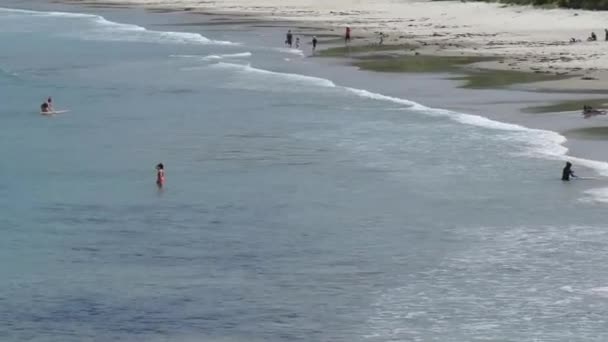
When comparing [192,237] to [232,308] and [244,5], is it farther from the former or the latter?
[244,5]

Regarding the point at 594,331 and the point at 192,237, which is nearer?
the point at 594,331

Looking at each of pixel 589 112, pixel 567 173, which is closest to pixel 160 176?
pixel 567 173

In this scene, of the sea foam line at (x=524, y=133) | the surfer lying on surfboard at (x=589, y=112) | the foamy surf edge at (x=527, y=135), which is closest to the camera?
the foamy surf edge at (x=527, y=135)

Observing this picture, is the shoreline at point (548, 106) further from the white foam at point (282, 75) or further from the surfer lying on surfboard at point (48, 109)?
the surfer lying on surfboard at point (48, 109)

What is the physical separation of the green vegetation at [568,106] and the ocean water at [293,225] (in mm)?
2681

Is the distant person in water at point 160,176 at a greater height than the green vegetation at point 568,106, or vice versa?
the green vegetation at point 568,106

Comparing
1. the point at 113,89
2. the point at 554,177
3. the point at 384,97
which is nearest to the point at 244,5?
the point at 113,89

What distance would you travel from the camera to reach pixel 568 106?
49.2 m

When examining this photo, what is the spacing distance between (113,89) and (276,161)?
79.4ft

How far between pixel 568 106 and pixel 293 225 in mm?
19071

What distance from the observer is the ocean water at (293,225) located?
25250 millimetres

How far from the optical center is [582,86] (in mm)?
53844

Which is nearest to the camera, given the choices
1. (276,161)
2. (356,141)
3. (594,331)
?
(594,331)

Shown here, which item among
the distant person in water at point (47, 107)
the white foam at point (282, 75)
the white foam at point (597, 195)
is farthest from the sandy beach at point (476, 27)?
the white foam at point (597, 195)
